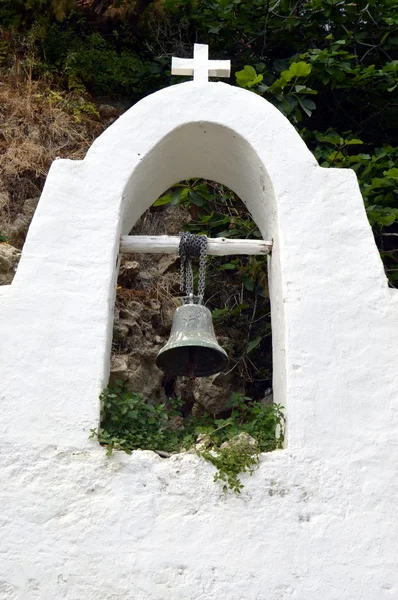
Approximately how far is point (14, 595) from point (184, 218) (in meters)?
4.76

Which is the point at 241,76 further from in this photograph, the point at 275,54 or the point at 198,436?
the point at 198,436

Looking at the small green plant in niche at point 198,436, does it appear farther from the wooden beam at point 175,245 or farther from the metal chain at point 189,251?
the wooden beam at point 175,245

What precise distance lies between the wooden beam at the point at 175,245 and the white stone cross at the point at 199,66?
1.12 m

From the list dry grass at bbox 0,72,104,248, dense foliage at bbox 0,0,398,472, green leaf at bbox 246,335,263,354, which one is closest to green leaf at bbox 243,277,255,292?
dense foliage at bbox 0,0,398,472

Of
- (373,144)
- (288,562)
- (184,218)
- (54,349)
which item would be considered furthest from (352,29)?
(288,562)

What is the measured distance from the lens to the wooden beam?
5.67m

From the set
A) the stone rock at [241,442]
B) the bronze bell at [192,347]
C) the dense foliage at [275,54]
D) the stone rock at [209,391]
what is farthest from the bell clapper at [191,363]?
the dense foliage at [275,54]

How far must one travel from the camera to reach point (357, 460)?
474 cm

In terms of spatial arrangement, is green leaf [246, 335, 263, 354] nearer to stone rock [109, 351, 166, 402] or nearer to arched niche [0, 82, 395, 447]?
stone rock [109, 351, 166, 402]

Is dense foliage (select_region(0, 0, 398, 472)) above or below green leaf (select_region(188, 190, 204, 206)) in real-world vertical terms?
above

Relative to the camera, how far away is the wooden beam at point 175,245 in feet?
18.6

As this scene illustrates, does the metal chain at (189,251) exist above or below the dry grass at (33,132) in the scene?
below

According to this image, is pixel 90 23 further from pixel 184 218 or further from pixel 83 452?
pixel 83 452

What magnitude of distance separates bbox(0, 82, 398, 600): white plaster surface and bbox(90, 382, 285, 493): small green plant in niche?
7 centimetres
